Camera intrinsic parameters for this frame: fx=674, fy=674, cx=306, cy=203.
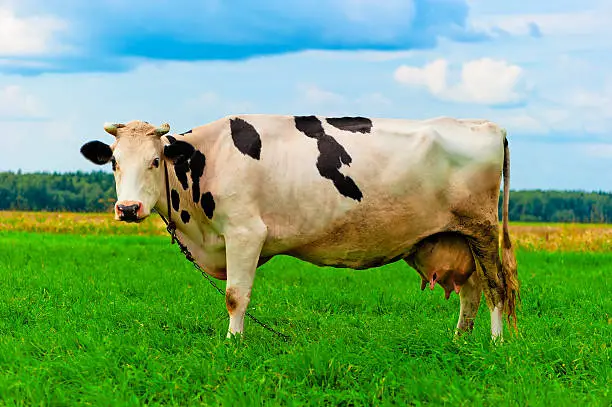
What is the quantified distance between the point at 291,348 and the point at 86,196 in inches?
2130

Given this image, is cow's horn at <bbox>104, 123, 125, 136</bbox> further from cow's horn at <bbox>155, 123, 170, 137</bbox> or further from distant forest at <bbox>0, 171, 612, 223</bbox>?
distant forest at <bbox>0, 171, 612, 223</bbox>

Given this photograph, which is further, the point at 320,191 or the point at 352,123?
the point at 352,123

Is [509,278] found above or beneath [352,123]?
beneath

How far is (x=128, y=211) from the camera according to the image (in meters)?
6.79

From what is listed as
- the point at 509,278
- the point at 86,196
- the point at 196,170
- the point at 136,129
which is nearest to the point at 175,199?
the point at 196,170

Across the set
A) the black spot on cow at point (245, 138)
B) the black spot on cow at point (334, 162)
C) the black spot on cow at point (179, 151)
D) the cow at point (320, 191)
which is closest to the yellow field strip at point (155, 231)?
the cow at point (320, 191)

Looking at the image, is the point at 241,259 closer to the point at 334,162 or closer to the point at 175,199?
the point at 175,199

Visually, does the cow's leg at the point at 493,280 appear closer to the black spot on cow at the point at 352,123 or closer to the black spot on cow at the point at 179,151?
the black spot on cow at the point at 352,123

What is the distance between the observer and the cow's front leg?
7.29 metres

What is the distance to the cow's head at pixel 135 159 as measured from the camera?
692 centimetres

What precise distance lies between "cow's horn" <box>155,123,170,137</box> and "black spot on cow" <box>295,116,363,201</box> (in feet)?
5.02

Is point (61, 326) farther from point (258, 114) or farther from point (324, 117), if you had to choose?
point (324, 117)

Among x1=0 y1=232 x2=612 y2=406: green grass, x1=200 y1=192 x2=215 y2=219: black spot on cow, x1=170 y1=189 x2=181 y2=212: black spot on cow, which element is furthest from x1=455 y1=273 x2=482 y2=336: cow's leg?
x1=170 y1=189 x2=181 y2=212: black spot on cow

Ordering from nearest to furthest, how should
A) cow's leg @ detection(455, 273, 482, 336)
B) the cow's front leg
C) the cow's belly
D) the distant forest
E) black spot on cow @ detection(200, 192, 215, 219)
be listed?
1. the cow's front leg
2. black spot on cow @ detection(200, 192, 215, 219)
3. the cow's belly
4. cow's leg @ detection(455, 273, 482, 336)
5. the distant forest
